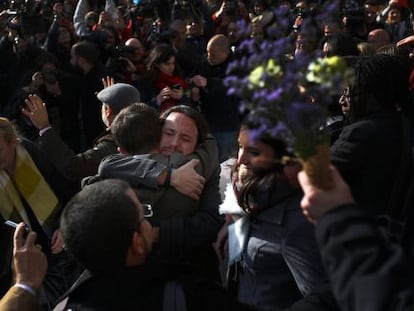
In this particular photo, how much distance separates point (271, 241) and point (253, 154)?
0.32m

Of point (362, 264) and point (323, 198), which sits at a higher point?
point (323, 198)

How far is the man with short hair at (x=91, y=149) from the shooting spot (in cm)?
387

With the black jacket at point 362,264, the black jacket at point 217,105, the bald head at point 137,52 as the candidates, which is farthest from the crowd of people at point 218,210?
the bald head at point 137,52

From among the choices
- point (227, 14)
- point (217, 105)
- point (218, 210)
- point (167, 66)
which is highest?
point (227, 14)

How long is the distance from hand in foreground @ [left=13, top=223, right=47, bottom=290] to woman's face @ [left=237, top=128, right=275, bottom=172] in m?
0.74

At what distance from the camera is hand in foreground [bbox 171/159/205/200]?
293 cm

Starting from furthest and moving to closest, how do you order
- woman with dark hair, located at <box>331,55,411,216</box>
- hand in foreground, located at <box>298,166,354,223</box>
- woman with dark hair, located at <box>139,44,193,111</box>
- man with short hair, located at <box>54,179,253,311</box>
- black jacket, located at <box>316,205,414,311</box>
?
woman with dark hair, located at <box>139,44,193,111</box> → woman with dark hair, located at <box>331,55,411,216</box> → man with short hair, located at <box>54,179,253,311</box> → hand in foreground, located at <box>298,166,354,223</box> → black jacket, located at <box>316,205,414,311</box>

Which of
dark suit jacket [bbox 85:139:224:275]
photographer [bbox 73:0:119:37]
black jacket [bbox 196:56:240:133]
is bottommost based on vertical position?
black jacket [bbox 196:56:240:133]

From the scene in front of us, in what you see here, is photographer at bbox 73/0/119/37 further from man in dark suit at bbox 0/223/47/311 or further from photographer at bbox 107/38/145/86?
man in dark suit at bbox 0/223/47/311

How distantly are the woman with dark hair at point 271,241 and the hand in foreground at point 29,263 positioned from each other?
656 mm

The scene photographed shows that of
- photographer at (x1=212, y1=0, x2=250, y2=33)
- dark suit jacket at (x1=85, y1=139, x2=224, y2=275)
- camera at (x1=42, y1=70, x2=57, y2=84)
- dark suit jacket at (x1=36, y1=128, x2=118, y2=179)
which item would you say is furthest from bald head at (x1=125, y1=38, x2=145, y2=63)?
dark suit jacket at (x1=85, y1=139, x2=224, y2=275)

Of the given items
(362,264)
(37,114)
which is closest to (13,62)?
(37,114)

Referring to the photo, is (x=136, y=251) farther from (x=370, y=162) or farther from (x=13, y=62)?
(x=13, y=62)

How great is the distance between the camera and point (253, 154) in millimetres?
2398
